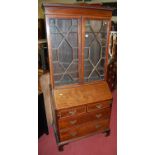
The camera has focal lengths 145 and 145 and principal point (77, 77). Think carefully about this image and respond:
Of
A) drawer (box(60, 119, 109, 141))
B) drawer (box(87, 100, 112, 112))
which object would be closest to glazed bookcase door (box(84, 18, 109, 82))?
drawer (box(87, 100, 112, 112))

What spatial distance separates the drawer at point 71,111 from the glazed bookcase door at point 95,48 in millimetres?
386

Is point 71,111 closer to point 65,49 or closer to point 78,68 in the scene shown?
point 78,68

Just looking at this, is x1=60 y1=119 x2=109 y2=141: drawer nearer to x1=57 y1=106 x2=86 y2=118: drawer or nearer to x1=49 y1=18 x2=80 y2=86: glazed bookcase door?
x1=57 y1=106 x2=86 y2=118: drawer

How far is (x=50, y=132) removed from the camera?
221 centimetres

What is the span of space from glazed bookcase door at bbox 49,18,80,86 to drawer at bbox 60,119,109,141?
629mm

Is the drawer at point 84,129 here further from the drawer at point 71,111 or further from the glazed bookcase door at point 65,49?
the glazed bookcase door at point 65,49

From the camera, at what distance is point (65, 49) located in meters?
1.72

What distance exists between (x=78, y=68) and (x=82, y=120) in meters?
0.69

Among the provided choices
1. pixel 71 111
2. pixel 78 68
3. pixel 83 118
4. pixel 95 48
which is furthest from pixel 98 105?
pixel 95 48

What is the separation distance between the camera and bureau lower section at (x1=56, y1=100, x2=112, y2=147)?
1797 millimetres

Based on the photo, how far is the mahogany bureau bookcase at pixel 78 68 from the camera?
161 centimetres
